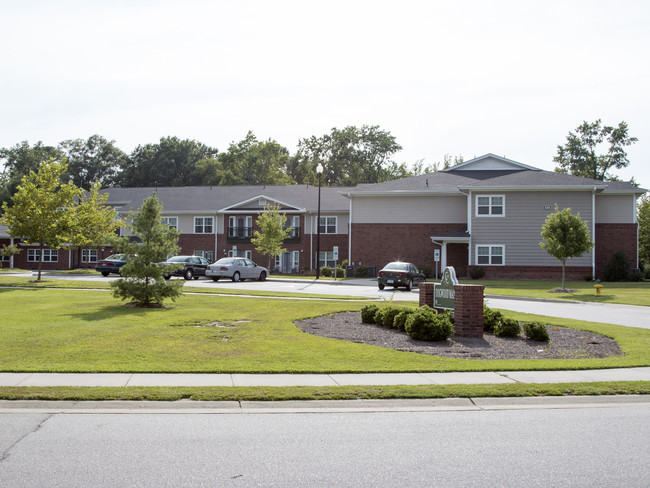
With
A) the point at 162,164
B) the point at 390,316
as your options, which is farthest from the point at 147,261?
the point at 162,164

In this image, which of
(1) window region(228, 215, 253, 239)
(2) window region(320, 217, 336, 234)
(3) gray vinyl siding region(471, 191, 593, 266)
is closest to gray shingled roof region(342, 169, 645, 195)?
(3) gray vinyl siding region(471, 191, 593, 266)

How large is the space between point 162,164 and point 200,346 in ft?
268

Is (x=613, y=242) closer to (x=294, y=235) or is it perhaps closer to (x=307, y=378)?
(x=294, y=235)

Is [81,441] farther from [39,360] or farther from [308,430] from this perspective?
[39,360]

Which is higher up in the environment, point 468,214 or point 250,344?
point 468,214

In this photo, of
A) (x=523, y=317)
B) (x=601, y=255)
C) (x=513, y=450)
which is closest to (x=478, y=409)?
(x=513, y=450)

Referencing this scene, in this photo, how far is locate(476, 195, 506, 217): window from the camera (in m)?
39.1

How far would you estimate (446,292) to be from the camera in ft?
45.9

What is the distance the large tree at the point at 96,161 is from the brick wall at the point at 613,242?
7525cm

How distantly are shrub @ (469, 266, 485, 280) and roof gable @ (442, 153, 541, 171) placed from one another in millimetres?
9931

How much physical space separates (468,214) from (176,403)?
34.5 m

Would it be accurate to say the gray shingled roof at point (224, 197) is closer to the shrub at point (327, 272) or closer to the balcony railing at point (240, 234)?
the balcony railing at point (240, 234)

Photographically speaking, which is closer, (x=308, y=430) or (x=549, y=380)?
(x=308, y=430)

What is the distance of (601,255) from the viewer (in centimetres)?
4056
